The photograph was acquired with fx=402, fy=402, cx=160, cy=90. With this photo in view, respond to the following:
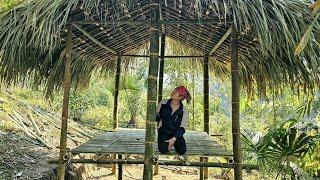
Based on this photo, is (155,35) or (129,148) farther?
(129,148)

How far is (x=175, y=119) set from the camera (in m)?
3.90

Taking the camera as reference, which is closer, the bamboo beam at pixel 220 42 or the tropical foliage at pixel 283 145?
the tropical foliage at pixel 283 145

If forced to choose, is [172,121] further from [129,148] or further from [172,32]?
[172,32]

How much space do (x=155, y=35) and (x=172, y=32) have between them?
189 centimetres

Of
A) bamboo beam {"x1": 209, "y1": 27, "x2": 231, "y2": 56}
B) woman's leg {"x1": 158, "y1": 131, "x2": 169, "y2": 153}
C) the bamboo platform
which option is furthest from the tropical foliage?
bamboo beam {"x1": 209, "y1": 27, "x2": 231, "y2": 56}

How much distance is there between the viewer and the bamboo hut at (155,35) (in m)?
3.43

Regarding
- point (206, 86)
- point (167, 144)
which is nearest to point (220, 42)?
point (206, 86)

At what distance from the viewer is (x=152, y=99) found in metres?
3.59

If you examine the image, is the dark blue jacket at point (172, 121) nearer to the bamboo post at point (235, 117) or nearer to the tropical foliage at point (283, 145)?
the bamboo post at point (235, 117)

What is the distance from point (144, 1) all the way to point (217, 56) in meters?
2.45

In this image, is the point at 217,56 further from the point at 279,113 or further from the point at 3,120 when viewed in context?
the point at 279,113

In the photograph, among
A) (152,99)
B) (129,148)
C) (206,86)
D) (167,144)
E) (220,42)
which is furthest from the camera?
(206,86)

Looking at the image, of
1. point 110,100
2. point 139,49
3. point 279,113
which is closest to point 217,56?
point 139,49

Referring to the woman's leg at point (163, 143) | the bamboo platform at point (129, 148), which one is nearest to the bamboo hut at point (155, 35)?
the bamboo platform at point (129, 148)
